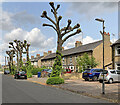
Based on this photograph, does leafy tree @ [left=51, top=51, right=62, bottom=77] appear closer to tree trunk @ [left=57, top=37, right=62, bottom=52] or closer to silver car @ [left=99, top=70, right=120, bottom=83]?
tree trunk @ [left=57, top=37, right=62, bottom=52]

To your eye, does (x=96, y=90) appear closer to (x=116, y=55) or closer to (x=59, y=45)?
(x=59, y=45)

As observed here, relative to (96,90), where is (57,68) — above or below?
above

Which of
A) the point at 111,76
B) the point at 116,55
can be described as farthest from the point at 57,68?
the point at 116,55

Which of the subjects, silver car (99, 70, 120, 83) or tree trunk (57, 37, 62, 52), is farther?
tree trunk (57, 37, 62, 52)

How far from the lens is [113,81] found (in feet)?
62.3

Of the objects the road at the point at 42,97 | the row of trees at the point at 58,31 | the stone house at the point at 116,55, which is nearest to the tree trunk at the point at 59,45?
the row of trees at the point at 58,31

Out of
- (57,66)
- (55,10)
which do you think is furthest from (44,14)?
(57,66)

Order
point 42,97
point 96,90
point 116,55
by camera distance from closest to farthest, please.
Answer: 1. point 42,97
2. point 96,90
3. point 116,55

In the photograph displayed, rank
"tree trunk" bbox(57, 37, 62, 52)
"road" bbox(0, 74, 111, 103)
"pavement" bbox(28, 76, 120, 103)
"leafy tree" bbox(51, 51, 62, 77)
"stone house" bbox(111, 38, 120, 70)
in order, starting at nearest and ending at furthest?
"road" bbox(0, 74, 111, 103), "pavement" bbox(28, 76, 120, 103), "leafy tree" bbox(51, 51, 62, 77), "tree trunk" bbox(57, 37, 62, 52), "stone house" bbox(111, 38, 120, 70)

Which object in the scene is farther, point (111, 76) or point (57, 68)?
point (57, 68)

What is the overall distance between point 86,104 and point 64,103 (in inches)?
42.4

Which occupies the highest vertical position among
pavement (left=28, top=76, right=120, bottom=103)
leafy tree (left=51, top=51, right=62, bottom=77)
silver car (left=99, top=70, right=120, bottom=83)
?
leafy tree (left=51, top=51, right=62, bottom=77)

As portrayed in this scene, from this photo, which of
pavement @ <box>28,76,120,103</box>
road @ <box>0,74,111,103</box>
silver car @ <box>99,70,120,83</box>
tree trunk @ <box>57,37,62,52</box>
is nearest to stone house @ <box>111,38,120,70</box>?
silver car @ <box>99,70,120,83</box>

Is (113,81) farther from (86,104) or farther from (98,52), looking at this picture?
(98,52)
